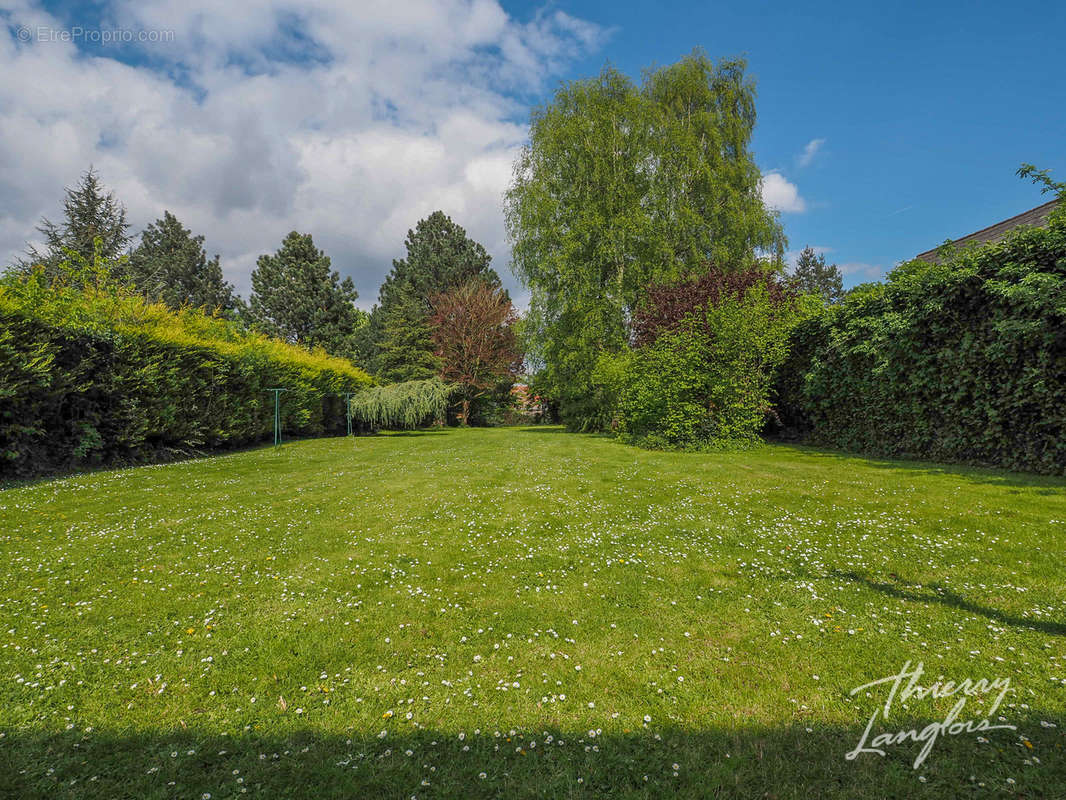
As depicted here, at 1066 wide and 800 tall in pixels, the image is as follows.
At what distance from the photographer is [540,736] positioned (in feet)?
8.72

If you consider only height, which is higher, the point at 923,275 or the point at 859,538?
the point at 923,275

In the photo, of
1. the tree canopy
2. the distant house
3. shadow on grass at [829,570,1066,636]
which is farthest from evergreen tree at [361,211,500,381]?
shadow on grass at [829,570,1066,636]

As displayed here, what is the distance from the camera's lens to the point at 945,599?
13.6ft

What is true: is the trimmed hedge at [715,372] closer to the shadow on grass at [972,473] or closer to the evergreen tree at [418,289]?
the shadow on grass at [972,473]

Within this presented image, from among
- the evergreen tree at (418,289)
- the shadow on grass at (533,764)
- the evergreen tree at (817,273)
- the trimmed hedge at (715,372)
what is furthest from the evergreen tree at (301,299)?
the evergreen tree at (817,273)

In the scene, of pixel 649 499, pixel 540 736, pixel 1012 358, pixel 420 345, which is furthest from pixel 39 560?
pixel 420 345

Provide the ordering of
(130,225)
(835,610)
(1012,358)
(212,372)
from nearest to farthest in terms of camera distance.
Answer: (835,610) → (1012,358) → (212,372) → (130,225)

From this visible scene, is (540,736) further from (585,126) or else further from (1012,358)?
(585,126)

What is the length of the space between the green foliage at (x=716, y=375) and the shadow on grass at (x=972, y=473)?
103 inches

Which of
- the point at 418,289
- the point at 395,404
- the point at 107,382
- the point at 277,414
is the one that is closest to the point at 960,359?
the point at 107,382

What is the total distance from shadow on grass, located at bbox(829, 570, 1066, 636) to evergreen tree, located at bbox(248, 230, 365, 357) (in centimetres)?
4173

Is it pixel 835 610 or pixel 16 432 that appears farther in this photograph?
pixel 16 432

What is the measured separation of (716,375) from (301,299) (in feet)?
124

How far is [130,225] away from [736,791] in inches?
1843
